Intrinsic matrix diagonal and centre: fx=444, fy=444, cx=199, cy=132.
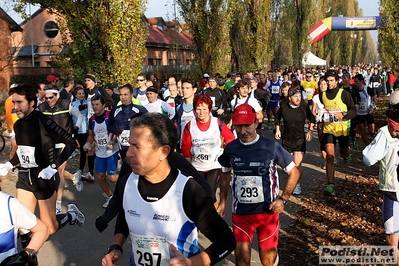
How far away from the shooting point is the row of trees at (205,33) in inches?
557

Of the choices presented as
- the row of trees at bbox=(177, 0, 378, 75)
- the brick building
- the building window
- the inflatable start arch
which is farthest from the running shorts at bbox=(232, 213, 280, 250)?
the building window

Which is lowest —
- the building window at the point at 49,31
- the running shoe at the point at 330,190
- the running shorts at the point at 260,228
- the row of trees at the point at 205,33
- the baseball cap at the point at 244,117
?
the running shoe at the point at 330,190

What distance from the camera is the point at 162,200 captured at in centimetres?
250

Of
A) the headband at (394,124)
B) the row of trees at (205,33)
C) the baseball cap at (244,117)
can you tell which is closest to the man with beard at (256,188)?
the baseball cap at (244,117)

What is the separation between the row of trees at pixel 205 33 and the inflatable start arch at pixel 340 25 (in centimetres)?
103

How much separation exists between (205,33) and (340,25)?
27078 millimetres

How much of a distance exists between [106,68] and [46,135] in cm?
942

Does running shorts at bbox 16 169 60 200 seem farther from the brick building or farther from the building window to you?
the building window

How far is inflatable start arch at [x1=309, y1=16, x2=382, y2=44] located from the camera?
4094cm

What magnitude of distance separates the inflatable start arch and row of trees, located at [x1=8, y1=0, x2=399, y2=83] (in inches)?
40.7

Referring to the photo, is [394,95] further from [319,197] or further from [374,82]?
[374,82]
